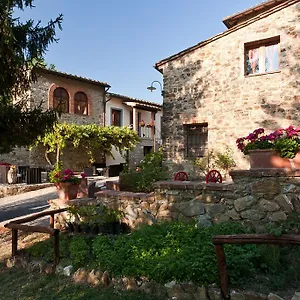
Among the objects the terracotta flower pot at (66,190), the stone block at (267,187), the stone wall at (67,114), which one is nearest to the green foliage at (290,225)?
the stone block at (267,187)

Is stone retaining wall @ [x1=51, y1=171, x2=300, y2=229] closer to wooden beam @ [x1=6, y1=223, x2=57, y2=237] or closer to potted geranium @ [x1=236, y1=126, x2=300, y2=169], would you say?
potted geranium @ [x1=236, y1=126, x2=300, y2=169]

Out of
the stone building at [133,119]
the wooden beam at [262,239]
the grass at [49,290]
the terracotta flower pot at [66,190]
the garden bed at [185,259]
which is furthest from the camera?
the stone building at [133,119]

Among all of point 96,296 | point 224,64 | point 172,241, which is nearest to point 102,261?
point 96,296

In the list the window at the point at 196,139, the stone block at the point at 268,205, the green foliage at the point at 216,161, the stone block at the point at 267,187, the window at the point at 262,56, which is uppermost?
the window at the point at 262,56

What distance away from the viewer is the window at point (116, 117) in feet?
58.6

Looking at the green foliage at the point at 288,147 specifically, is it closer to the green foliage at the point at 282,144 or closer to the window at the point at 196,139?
the green foliage at the point at 282,144

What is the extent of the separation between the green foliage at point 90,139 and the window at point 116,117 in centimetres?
177

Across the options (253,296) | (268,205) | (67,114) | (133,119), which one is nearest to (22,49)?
(268,205)

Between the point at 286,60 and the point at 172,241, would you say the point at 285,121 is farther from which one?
the point at 172,241

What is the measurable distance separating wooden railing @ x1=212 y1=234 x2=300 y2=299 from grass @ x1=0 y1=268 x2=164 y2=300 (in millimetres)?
790

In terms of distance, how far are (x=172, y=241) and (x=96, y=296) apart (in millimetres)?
1151

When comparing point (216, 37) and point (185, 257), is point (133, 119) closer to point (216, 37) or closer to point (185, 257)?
point (216, 37)

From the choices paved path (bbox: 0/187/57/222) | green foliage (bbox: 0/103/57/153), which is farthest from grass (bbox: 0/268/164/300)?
paved path (bbox: 0/187/57/222)

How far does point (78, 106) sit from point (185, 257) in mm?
14081
